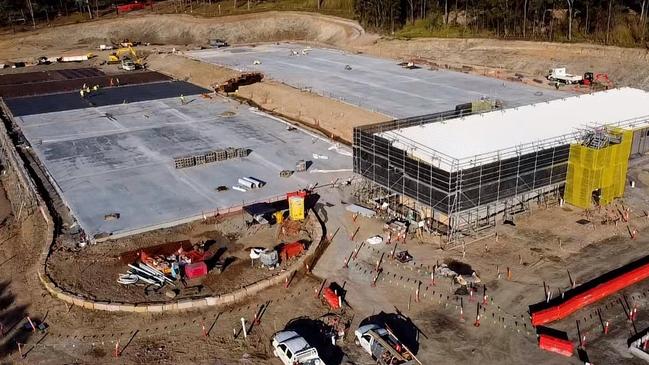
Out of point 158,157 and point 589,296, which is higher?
point 158,157

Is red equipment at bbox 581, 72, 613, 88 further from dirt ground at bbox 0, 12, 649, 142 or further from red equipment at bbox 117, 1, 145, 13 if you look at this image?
red equipment at bbox 117, 1, 145, 13

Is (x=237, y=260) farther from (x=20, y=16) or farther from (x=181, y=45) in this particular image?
(x=20, y=16)

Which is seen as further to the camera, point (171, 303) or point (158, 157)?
point (158, 157)

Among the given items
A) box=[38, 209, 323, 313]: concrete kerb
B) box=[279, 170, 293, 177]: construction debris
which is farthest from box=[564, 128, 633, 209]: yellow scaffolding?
box=[279, 170, 293, 177]: construction debris

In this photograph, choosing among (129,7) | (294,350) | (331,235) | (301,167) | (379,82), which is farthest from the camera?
(129,7)

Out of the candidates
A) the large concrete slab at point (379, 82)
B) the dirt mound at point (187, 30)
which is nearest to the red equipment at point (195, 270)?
the large concrete slab at point (379, 82)

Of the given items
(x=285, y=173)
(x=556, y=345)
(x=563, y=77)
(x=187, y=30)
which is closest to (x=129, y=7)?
(x=187, y=30)

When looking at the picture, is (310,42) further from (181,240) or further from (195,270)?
(195,270)

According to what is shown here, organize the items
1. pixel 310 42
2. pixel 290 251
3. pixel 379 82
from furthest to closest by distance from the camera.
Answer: pixel 310 42, pixel 379 82, pixel 290 251
